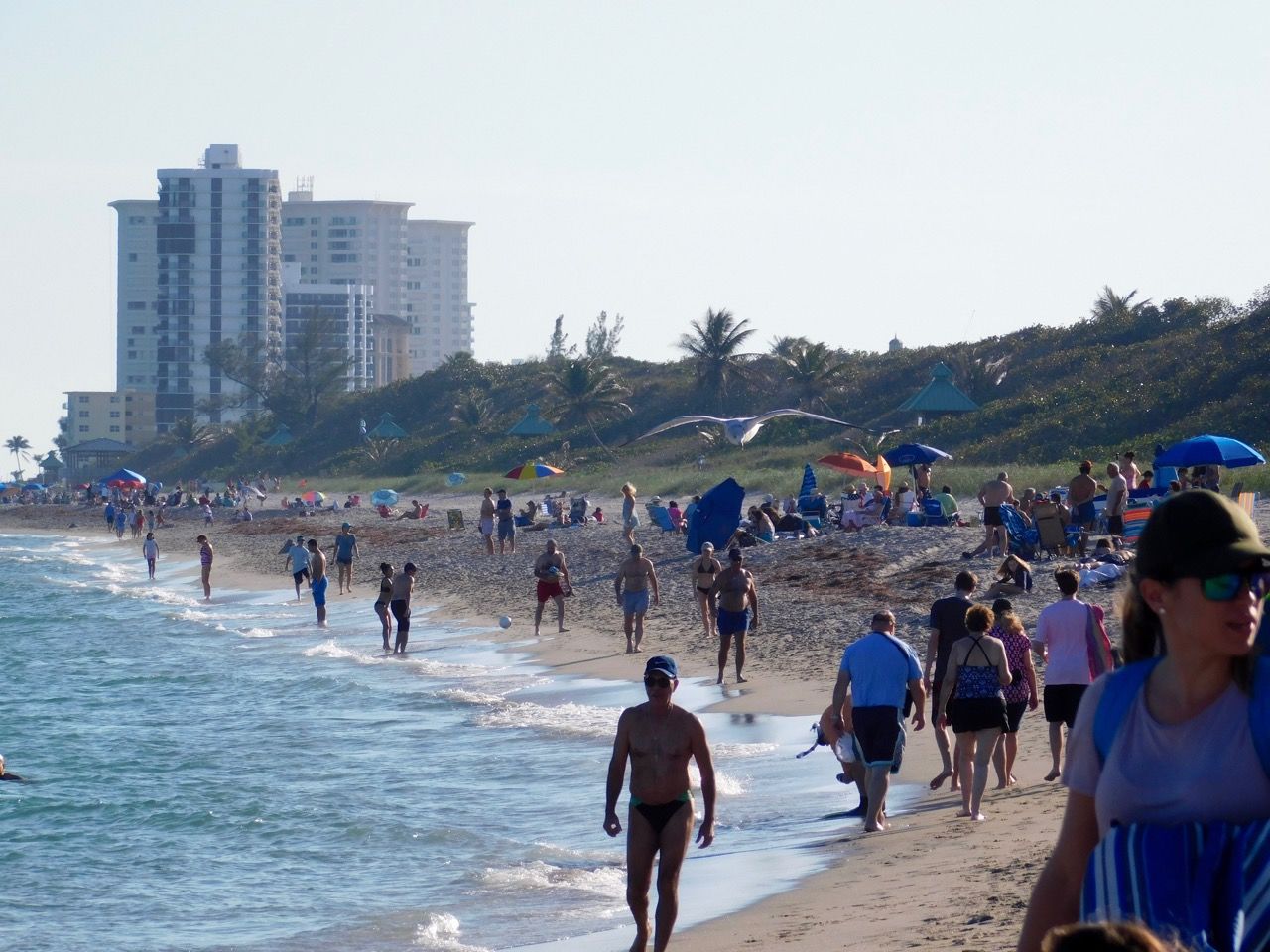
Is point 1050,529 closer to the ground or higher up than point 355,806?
higher up

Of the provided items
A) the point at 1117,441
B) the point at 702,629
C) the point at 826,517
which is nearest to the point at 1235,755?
the point at 702,629

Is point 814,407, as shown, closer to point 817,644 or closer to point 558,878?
point 817,644

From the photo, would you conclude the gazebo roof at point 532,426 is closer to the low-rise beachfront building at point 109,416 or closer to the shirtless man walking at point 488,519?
the shirtless man walking at point 488,519

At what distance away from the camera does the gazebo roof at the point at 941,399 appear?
4697 centimetres

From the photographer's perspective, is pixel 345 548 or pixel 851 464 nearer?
pixel 345 548

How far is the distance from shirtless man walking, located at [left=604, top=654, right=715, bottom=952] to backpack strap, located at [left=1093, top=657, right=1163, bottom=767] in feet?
13.4

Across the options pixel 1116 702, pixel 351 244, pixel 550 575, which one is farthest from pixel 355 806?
pixel 351 244

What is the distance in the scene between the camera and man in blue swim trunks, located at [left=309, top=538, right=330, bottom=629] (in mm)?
24406

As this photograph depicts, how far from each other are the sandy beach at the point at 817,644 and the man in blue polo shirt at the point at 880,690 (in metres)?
0.53

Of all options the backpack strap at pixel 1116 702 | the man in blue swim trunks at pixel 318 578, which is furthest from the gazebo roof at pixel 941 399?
the backpack strap at pixel 1116 702

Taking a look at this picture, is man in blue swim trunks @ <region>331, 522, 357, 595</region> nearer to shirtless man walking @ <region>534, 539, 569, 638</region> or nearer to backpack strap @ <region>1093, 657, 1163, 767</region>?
shirtless man walking @ <region>534, 539, 569, 638</region>

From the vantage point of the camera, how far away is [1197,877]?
2.32 metres

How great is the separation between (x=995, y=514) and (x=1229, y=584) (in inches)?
749

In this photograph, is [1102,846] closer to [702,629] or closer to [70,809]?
[70,809]
